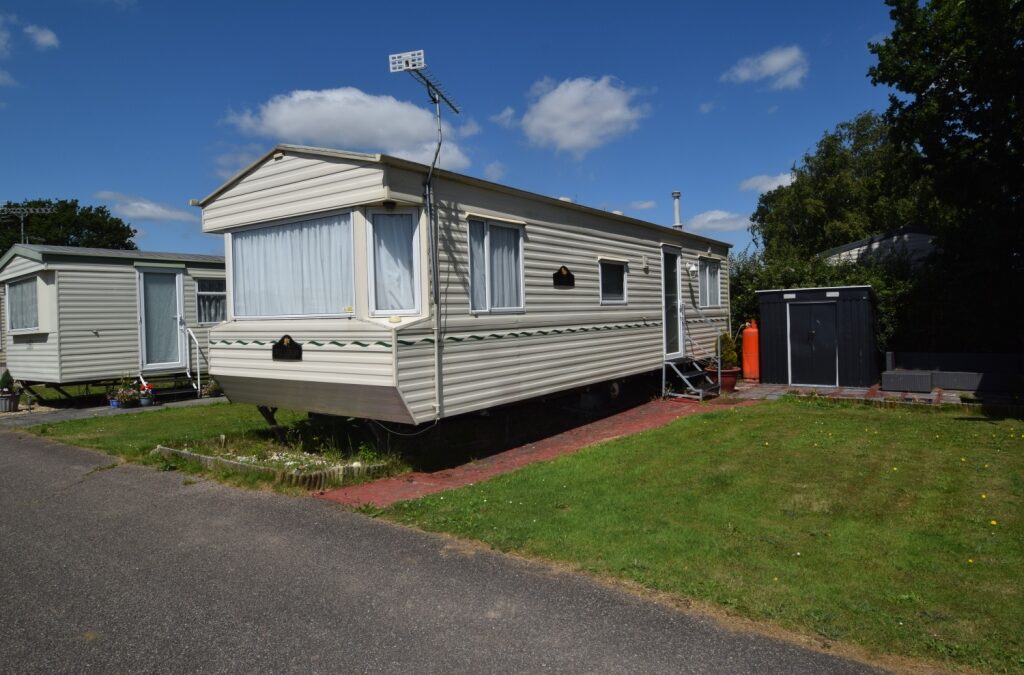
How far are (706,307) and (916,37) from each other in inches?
261

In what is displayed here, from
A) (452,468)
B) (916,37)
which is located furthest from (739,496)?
(916,37)

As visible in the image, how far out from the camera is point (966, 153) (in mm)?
13844

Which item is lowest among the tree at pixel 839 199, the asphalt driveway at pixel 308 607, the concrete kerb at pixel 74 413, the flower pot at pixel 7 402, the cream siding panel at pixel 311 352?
the asphalt driveway at pixel 308 607

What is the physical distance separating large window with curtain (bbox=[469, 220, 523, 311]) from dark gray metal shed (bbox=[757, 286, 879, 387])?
6.78 metres

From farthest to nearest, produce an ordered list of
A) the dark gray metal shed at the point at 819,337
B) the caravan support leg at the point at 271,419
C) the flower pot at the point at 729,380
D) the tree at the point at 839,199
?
the tree at the point at 839,199 < the flower pot at the point at 729,380 < the dark gray metal shed at the point at 819,337 < the caravan support leg at the point at 271,419

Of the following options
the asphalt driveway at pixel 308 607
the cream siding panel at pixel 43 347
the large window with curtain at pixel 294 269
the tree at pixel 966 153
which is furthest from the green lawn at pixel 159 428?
the tree at pixel 966 153

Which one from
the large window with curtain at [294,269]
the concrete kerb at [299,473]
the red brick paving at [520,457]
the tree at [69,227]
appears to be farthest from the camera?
Answer: the tree at [69,227]

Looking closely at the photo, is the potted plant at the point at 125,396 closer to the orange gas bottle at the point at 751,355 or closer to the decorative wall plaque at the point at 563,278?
the decorative wall plaque at the point at 563,278

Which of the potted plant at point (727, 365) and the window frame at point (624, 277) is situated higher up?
the window frame at point (624, 277)

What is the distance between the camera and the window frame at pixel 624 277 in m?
10.8

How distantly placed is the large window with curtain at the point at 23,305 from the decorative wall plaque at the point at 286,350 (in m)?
9.11

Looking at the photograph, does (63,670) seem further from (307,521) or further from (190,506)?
(190,506)

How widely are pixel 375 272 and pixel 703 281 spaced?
9.25 m

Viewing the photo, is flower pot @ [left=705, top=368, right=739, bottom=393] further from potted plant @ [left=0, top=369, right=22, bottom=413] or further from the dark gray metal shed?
potted plant @ [left=0, top=369, right=22, bottom=413]
